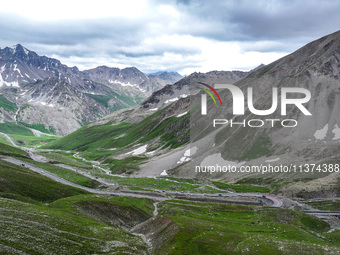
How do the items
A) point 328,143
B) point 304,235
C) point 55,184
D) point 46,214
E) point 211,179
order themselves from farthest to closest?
point 211,179, point 328,143, point 55,184, point 304,235, point 46,214

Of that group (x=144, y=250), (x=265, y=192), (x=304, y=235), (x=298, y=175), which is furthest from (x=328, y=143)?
(x=144, y=250)

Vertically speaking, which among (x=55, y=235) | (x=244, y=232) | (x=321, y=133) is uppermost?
(x=321, y=133)

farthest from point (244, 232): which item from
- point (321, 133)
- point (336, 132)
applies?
point (336, 132)

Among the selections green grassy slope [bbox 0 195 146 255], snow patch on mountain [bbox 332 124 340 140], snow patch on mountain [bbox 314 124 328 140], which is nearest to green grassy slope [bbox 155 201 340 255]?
green grassy slope [bbox 0 195 146 255]

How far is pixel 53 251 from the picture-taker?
1855 inches

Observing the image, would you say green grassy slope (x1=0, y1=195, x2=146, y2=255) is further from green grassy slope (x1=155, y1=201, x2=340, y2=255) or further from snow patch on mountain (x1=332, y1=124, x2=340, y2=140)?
snow patch on mountain (x1=332, y1=124, x2=340, y2=140)

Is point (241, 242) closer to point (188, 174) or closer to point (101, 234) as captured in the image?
point (101, 234)

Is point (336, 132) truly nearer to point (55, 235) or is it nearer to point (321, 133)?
point (321, 133)

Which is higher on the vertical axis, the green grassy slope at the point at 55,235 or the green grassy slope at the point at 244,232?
the green grassy slope at the point at 55,235

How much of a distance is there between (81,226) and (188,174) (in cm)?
12260

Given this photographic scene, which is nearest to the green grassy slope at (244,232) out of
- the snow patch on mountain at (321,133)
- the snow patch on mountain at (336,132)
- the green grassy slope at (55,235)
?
the green grassy slope at (55,235)

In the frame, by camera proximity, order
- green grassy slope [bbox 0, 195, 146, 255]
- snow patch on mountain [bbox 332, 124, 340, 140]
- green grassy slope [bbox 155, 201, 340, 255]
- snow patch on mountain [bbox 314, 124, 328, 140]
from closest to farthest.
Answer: green grassy slope [bbox 0, 195, 146, 255] < green grassy slope [bbox 155, 201, 340, 255] < snow patch on mountain [bbox 332, 124, 340, 140] < snow patch on mountain [bbox 314, 124, 328, 140]

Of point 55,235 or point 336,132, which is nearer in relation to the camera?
point 55,235

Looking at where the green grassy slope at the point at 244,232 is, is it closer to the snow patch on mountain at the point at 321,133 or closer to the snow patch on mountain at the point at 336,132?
the snow patch on mountain at the point at 321,133
